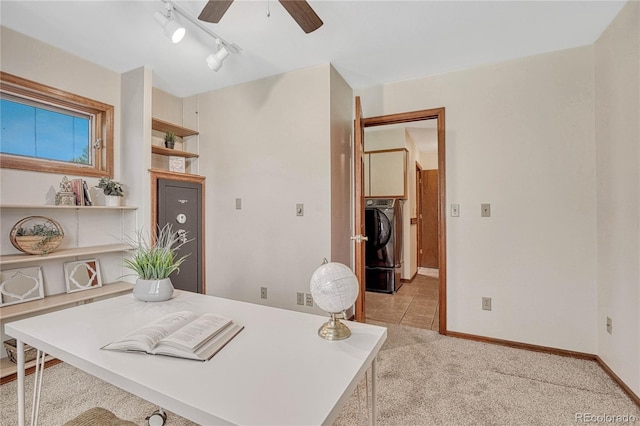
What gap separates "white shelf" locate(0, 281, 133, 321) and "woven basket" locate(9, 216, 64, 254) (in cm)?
38

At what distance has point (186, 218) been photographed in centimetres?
309

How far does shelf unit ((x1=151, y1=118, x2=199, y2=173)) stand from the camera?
296 centimetres

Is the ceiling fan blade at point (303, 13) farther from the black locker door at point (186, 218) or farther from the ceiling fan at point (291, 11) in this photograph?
the black locker door at point (186, 218)

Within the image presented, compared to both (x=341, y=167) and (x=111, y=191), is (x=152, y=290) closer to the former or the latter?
(x=111, y=191)

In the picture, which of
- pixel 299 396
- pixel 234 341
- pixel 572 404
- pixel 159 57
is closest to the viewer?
pixel 299 396

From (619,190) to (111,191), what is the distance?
3860 mm

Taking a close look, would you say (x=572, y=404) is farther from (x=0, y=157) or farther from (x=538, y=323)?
(x=0, y=157)

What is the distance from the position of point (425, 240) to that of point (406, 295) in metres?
2.36

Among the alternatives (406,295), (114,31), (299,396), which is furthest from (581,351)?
(114,31)

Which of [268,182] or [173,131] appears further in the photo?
[173,131]

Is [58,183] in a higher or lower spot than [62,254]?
higher

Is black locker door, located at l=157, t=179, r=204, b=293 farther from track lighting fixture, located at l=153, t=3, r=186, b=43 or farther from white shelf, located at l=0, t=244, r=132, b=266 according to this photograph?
track lighting fixture, located at l=153, t=3, r=186, b=43

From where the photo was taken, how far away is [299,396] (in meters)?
0.74

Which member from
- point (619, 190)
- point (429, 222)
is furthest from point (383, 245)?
point (619, 190)
